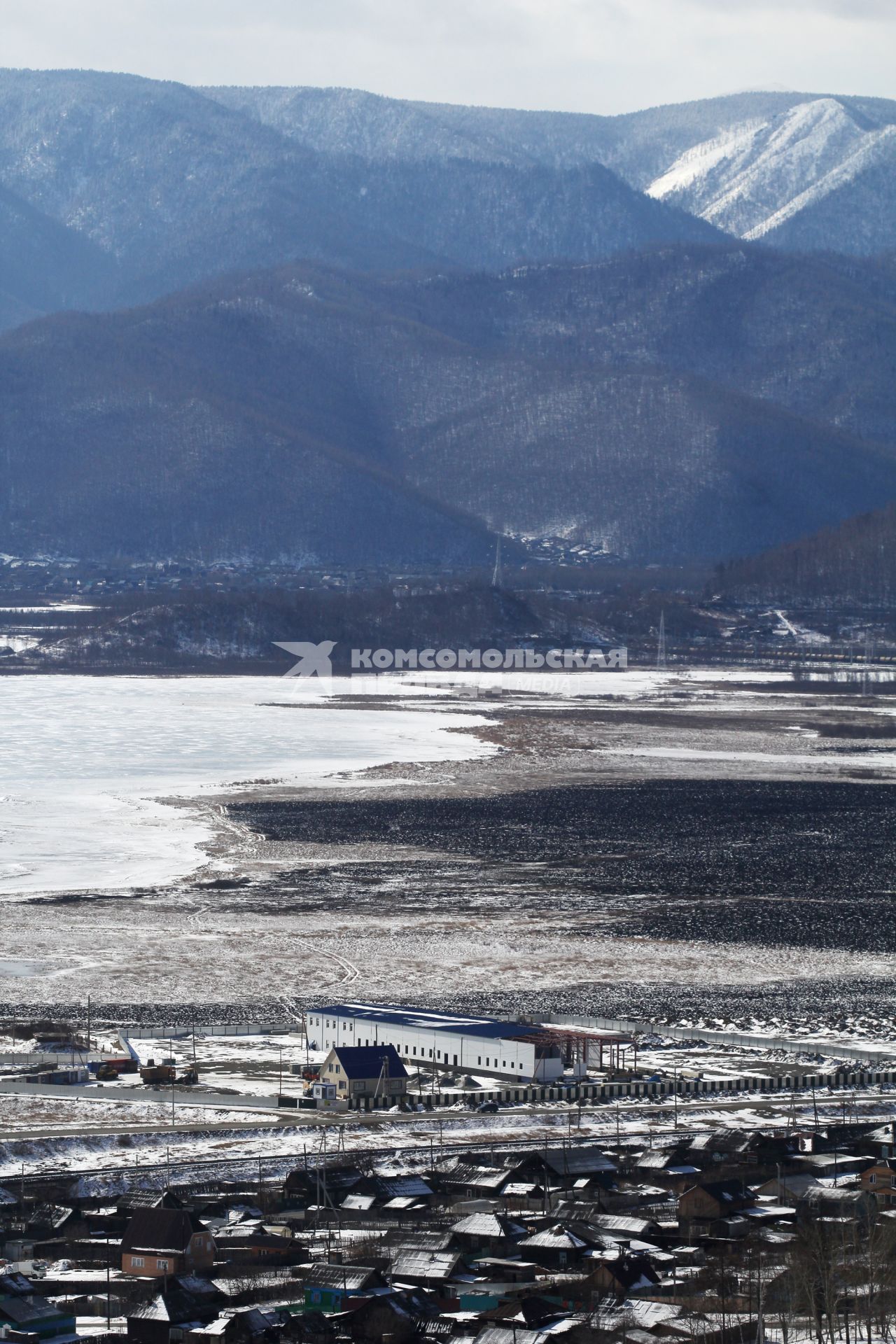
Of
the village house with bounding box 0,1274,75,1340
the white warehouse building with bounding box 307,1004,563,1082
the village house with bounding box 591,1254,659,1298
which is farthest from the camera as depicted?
the white warehouse building with bounding box 307,1004,563,1082

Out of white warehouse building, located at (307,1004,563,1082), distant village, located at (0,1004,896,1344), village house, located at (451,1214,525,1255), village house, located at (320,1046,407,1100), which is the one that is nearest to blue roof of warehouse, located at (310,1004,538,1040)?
white warehouse building, located at (307,1004,563,1082)

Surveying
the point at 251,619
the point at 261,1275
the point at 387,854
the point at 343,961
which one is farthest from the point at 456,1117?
the point at 251,619

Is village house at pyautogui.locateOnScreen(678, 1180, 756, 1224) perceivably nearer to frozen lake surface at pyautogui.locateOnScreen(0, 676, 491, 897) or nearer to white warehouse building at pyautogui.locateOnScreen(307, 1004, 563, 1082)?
white warehouse building at pyautogui.locateOnScreen(307, 1004, 563, 1082)

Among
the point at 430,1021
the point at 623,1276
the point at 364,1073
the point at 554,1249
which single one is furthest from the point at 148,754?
the point at 623,1276

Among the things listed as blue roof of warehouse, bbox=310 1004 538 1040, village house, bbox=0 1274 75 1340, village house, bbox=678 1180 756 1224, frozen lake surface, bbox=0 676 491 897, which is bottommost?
village house, bbox=0 1274 75 1340

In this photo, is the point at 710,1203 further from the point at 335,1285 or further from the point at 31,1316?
the point at 31,1316

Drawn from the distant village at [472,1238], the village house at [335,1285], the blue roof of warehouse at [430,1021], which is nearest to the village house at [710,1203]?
the distant village at [472,1238]
